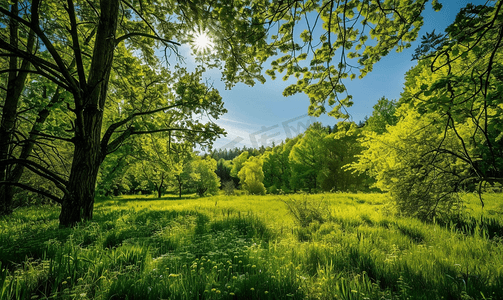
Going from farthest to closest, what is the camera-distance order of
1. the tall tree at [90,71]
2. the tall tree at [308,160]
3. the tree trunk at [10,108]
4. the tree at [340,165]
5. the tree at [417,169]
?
the tall tree at [308,160], the tree at [340,165], the tree trunk at [10,108], the tree at [417,169], the tall tree at [90,71]

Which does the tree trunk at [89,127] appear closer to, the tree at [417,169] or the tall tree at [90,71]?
the tall tree at [90,71]

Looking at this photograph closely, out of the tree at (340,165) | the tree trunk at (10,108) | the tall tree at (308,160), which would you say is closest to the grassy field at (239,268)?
the tree trunk at (10,108)

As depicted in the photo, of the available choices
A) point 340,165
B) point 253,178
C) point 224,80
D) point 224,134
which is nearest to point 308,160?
point 340,165

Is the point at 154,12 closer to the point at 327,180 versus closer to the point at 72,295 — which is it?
the point at 72,295

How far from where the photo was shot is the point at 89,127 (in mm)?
3957

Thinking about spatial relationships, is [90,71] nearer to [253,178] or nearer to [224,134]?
[224,134]

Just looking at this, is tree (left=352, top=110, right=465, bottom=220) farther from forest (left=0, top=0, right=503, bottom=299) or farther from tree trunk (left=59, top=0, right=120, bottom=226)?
tree trunk (left=59, top=0, right=120, bottom=226)

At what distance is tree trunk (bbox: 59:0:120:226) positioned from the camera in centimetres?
379

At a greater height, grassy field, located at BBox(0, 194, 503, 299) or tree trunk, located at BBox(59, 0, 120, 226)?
tree trunk, located at BBox(59, 0, 120, 226)

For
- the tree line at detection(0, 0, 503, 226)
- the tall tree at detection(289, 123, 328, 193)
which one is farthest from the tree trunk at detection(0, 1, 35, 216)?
the tall tree at detection(289, 123, 328, 193)

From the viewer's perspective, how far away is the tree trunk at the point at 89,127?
379cm

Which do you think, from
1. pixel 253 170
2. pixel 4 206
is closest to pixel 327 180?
pixel 253 170

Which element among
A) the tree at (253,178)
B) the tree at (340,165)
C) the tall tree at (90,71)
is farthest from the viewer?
the tree at (253,178)

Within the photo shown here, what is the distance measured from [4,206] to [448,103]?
1107 cm
